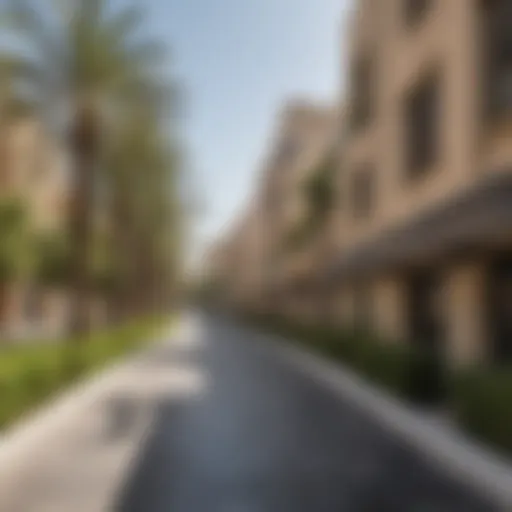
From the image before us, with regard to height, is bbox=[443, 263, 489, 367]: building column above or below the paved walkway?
above

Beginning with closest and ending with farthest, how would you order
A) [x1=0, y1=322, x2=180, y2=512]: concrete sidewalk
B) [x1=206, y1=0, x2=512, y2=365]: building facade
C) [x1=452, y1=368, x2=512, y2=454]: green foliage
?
[x1=0, y1=322, x2=180, y2=512]: concrete sidewalk, [x1=452, y1=368, x2=512, y2=454]: green foliage, [x1=206, y1=0, x2=512, y2=365]: building facade

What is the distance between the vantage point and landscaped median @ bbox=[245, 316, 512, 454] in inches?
351

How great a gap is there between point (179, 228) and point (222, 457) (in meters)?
41.4

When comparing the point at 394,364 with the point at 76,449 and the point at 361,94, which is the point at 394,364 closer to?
the point at 76,449

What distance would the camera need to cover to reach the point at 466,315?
14.1 metres

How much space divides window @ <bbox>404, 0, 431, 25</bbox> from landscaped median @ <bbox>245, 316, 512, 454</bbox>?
412 inches

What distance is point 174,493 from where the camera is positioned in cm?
730

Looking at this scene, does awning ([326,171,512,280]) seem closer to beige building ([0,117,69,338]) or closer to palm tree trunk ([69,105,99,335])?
palm tree trunk ([69,105,99,335])

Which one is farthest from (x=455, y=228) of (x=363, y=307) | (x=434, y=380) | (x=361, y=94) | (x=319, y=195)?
(x=319, y=195)

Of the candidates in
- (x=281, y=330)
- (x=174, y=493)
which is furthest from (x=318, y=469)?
(x=281, y=330)

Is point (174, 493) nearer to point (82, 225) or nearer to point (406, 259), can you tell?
point (406, 259)

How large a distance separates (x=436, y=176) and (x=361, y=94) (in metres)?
9.28

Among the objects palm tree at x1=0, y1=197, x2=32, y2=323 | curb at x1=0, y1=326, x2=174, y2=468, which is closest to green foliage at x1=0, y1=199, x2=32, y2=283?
palm tree at x1=0, y1=197, x2=32, y2=323

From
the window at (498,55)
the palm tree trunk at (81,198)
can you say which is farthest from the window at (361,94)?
the palm tree trunk at (81,198)
